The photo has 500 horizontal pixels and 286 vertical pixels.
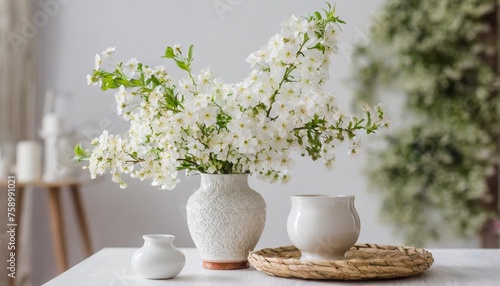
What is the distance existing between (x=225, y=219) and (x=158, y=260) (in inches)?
6.6

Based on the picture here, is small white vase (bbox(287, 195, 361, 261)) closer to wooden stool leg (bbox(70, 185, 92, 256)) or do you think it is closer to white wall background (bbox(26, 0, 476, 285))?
white wall background (bbox(26, 0, 476, 285))

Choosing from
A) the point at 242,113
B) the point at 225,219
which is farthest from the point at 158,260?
the point at 242,113

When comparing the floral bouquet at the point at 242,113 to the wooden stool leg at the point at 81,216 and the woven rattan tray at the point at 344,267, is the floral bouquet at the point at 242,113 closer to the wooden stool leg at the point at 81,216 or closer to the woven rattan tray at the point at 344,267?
the woven rattan tray at the point at 344,267

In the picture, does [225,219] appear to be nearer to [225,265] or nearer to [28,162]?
[225,265]

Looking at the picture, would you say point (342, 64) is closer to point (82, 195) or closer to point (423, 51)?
point (423, 51)

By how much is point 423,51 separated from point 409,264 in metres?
2.55

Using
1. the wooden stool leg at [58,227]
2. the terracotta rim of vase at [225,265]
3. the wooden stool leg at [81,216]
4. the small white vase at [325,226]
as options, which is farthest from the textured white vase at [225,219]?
the wooden stool leg at [81,216]

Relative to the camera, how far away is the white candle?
3.20m

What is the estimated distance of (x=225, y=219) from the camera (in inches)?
58.2

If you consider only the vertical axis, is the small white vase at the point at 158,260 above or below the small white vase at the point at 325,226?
below

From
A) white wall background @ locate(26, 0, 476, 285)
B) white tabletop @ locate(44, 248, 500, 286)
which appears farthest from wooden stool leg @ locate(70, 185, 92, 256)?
white tabletop @ locate(44, 248, 500, 286)

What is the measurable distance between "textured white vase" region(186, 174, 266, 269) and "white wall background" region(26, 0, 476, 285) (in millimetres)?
1910

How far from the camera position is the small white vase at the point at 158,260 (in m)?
1.39

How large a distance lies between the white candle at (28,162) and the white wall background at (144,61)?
245mm
